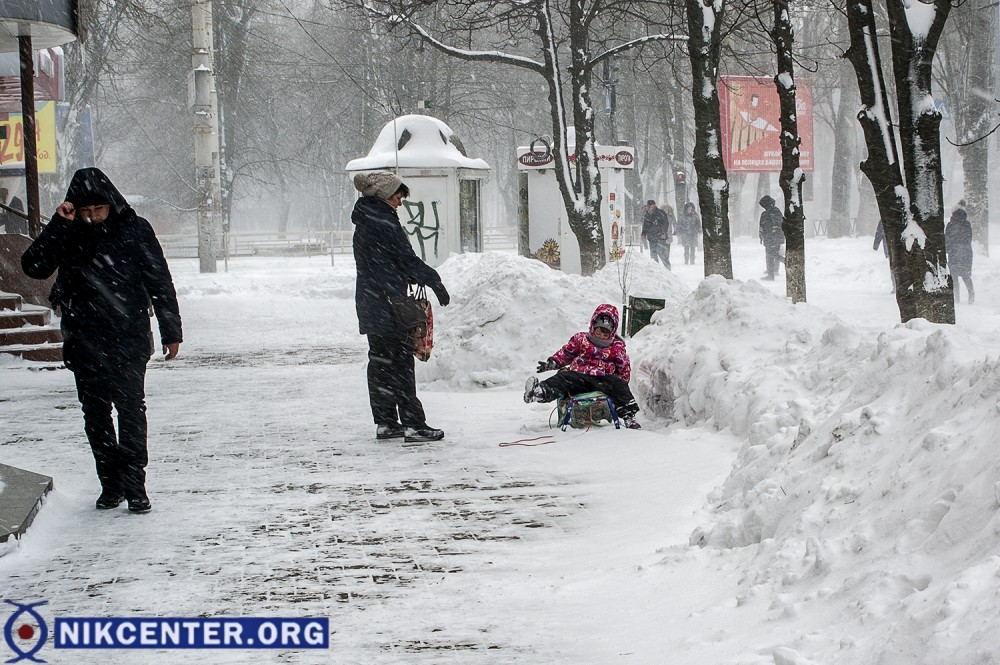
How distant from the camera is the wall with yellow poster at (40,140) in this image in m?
31.1

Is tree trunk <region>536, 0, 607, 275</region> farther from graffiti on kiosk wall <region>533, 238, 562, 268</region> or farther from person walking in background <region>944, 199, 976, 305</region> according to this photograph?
person walking in background <region>944, 199, 976, 305</region>

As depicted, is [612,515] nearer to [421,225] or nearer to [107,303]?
[107,303]

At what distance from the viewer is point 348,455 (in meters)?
7.89

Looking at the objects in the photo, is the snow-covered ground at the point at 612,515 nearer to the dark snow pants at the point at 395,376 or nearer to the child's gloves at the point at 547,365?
the dark snow pants at the point at 395,376

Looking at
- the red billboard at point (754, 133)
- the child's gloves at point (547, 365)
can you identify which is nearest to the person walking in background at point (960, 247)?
the red billboard at point (754, 133)

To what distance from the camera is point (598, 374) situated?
838cm

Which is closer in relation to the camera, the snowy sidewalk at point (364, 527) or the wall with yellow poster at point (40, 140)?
the snowy sidewalk at point (364, 527)

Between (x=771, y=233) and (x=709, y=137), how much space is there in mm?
12566

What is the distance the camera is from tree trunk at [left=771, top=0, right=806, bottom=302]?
45.9ft

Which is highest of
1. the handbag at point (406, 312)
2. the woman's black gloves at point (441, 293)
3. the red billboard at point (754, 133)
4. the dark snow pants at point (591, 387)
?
the red billboard at point (754, 133)

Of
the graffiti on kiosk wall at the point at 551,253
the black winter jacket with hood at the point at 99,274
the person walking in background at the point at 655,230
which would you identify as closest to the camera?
the black winter jacket with hood at the point at 99,274

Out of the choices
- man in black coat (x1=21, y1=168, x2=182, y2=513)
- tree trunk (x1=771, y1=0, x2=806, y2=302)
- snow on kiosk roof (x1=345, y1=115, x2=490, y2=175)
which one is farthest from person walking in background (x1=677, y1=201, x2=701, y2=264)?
man in black coat (x1=21, y1=168, x2=182, y2=513)

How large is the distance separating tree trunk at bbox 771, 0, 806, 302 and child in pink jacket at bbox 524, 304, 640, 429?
642 cm

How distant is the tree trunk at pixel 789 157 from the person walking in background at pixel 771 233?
1200 centimetres
